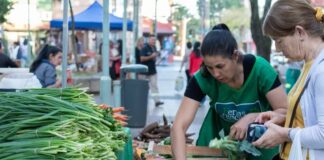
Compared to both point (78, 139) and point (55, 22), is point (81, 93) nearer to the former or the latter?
point (78, 139)

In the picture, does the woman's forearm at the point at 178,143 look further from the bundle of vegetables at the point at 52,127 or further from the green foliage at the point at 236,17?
the green foliage at the point at 236,17

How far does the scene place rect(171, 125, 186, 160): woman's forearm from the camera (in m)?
3.43

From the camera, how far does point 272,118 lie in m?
3.20

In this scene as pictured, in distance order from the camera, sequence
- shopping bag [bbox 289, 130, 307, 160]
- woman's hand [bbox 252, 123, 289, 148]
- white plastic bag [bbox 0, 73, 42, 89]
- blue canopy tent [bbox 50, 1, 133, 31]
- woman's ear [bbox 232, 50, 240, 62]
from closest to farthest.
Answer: shopping bag [bbox 289, 130, 307, 160]
woman's hand [bbox 252, 123, 289, 148]
woman's ear [bbox 232, 50, 240, 62]
white plastic bag [bbox 0, 73, 42, 89]
blue canopy tent [bbox 50, 1, 133, 31]

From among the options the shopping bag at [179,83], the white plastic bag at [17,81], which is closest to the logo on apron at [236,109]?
the white plastic bag at [17,81]

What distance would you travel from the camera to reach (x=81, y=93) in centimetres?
320

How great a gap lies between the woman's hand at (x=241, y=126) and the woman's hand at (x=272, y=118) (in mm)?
131

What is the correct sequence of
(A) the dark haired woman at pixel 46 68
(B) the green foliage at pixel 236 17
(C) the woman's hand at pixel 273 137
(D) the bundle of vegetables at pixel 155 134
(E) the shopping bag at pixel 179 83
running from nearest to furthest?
(C) the woman's hand at pixel 273 137 < (D) the bundle of vegetables at pixel 155 134 < (A) the dark haired woman at pixel 46 68 < (E) the shopping bag at pixel 179 83 < (B) the green foliage at pixel 236 17

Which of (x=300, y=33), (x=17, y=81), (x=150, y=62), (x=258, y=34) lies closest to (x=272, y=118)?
(x=300, y=33)

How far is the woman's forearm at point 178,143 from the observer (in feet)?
11.3

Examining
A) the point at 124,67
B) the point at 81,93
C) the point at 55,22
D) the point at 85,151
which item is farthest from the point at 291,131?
the point at 55,22

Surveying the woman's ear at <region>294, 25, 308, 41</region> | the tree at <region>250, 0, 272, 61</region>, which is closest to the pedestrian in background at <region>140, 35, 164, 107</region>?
the tree at <region>250, 0, 272, 61</region>

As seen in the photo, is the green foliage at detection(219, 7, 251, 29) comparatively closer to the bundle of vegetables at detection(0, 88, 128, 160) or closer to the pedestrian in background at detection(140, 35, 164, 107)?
the pedestrian in background at detection(140, 35, 164, 107)

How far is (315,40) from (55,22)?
16233mm
